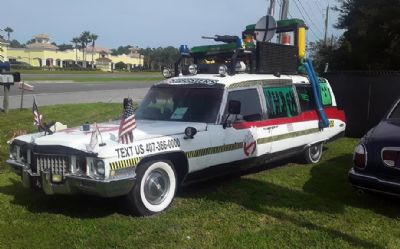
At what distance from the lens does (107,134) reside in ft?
18.4

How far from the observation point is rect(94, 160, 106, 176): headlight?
5051mm

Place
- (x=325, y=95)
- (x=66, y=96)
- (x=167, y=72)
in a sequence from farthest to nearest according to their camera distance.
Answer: (x=66, y=96)
(x=325, y=95)
(x=167, y=72)

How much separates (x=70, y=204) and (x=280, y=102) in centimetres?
361

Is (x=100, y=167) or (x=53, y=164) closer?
(x=100, y=167)

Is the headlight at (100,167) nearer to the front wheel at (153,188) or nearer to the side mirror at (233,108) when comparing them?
the front wheel at (153,188)

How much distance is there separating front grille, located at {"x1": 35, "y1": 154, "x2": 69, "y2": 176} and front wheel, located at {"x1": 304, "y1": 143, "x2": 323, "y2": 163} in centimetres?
471

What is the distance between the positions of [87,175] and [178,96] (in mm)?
2239

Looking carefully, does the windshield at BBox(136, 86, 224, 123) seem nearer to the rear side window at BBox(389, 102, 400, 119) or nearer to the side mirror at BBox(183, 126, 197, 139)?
the side mirror at BBox(183, 126, 197, 139)

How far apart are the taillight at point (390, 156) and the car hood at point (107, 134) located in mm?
2178

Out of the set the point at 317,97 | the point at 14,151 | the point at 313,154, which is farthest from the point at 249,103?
the point at 14,151

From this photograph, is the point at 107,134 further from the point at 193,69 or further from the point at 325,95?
the point at 325,95

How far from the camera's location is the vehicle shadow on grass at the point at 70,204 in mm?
5703

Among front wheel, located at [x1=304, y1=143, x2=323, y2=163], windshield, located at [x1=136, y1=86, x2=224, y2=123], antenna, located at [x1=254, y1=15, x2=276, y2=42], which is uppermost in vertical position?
antenna, located at [x1=254, y1=15, x2=276, y2=42]

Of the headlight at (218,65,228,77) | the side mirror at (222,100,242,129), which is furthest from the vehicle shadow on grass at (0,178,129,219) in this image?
the headlight at (218,65,228,77)
